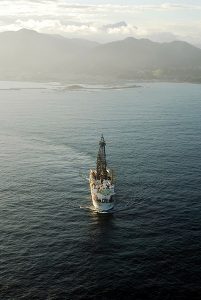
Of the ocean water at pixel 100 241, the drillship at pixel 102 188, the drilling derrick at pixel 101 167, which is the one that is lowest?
the ocean water at pixel 100 241

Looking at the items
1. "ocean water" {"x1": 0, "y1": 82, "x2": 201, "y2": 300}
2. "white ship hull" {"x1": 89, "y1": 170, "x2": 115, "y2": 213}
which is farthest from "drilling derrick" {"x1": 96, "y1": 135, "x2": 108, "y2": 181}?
"white ship hull" {"x1": 89, "y1": 170, "x2": 115, "y2": 213}

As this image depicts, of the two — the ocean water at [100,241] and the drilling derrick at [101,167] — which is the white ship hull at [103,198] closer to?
the ocean water at [100,241]

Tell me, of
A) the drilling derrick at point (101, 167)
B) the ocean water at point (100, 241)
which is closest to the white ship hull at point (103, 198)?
the ocean water at point (100, 241)

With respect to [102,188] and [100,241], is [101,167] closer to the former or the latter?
[102,188]

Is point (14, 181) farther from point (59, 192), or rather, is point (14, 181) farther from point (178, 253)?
point (178, 253)

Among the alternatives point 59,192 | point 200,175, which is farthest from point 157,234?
point 200,175

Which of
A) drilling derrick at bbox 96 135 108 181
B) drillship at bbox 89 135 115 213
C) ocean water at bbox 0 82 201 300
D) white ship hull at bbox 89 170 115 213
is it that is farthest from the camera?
drilling derrick at bbox 96 135 108 181

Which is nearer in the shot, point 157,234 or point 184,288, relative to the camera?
point 184,288

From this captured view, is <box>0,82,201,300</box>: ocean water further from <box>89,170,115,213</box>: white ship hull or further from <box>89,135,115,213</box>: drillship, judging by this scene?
<box>89,135,115,213</box>: drillship

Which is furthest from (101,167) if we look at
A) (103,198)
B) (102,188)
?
(103,198)
